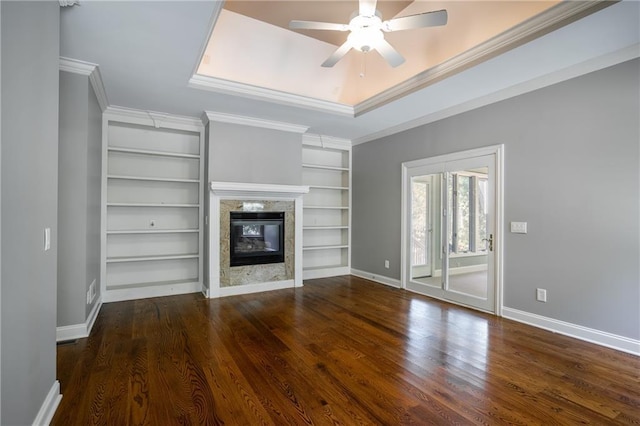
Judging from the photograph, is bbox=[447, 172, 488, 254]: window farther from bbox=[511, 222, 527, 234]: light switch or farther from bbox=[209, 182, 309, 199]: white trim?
bbox=[209, 182, 309, 199]: white trim

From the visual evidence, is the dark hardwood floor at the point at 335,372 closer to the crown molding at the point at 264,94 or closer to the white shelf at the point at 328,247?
the white shelf at the point at 328,247

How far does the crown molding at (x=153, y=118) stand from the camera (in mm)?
4367

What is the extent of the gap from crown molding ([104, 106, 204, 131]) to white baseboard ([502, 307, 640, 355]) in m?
5.06

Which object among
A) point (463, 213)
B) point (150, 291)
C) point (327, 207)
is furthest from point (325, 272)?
point (150, 291)

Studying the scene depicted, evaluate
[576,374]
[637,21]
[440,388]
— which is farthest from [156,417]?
[637,21]

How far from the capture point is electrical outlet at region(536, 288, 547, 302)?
343 centimetres

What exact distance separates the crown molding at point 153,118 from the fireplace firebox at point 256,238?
155 centimetres

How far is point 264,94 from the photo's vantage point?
4066 mm

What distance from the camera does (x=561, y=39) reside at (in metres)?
2.71

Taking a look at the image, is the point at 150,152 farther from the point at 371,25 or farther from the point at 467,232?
the point at 467,232

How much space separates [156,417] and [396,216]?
170 inches

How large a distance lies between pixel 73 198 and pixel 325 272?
163 inches

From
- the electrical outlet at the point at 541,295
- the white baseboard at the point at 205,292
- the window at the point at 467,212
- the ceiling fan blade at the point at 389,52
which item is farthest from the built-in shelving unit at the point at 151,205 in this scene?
the electrical outlet at the point at 541,295

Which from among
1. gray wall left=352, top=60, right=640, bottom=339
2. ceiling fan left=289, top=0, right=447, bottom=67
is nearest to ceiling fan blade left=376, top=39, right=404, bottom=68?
ceiling fan left=289, top=0, right=447, bottom=67
